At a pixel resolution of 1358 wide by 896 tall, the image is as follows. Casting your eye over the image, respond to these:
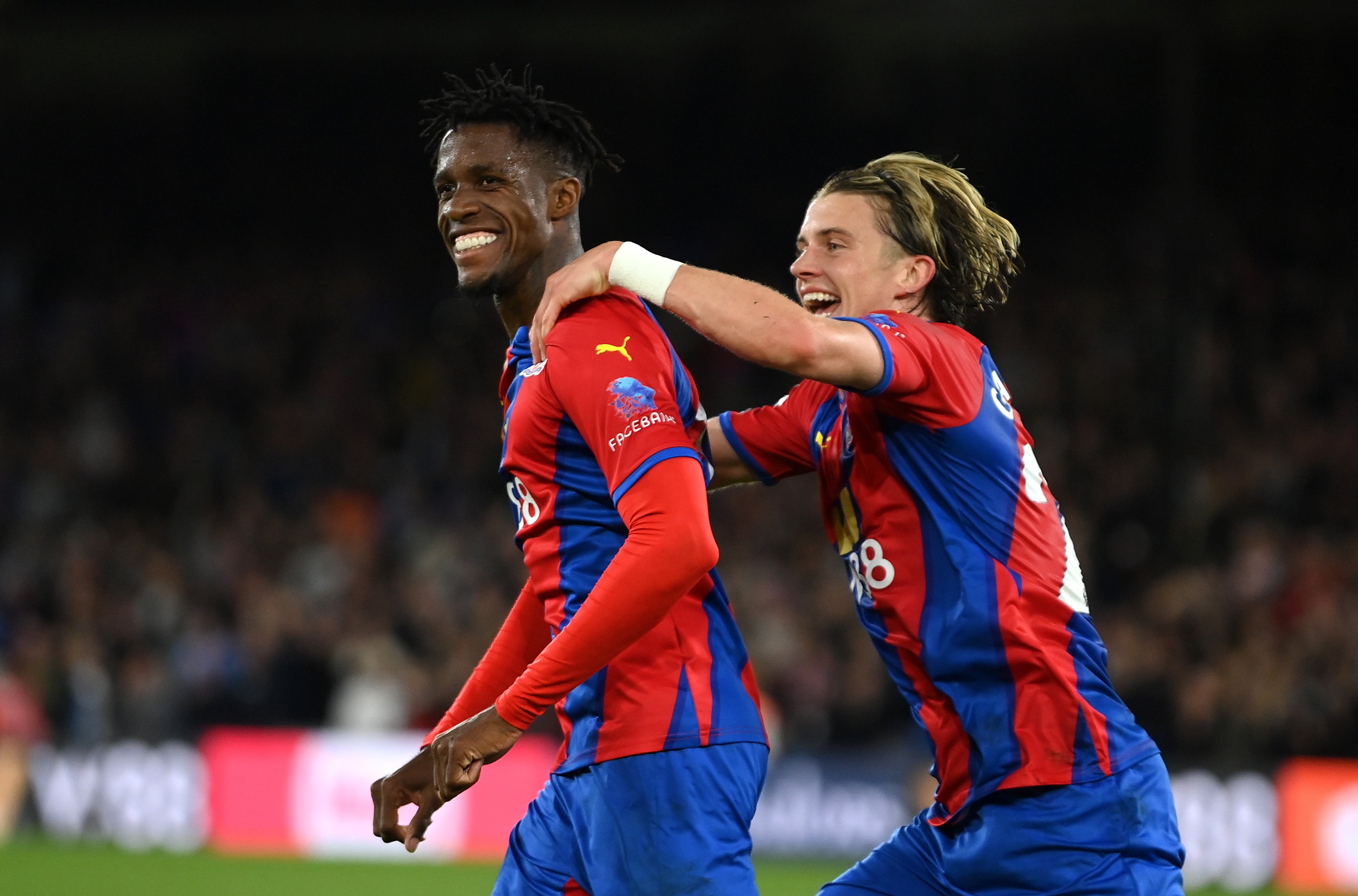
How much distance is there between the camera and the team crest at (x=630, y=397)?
310 centimetres

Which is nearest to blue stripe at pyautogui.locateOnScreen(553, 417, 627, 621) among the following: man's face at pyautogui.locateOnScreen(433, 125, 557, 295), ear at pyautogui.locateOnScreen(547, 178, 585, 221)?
man's face at pyautogui.locateOnScreen(433, 125, 557, 295)

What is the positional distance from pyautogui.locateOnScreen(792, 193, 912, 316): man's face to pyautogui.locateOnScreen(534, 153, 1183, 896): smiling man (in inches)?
6.8

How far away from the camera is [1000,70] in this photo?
61.1ft

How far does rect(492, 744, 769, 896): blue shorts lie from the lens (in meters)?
3.13

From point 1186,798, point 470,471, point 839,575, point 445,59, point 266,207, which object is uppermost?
point 445,59

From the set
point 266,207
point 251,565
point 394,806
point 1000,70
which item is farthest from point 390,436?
point 394,806

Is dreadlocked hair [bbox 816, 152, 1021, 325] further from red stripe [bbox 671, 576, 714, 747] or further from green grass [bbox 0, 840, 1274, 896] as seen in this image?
green grass [bbox 0, 840, 1274, 896]

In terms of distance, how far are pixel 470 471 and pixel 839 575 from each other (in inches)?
158

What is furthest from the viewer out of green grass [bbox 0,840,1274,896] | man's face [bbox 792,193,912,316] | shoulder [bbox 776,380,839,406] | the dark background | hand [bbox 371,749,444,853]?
the dark background

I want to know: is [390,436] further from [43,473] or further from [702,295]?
[702,295]

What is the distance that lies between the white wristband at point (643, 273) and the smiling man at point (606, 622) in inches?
2.6

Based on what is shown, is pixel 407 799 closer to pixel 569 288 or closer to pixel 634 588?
pixel 634 588

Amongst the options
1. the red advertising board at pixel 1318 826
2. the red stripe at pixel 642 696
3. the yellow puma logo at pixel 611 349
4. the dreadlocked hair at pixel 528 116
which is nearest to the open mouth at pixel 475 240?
the dreadlocked hair at pixel 528 116

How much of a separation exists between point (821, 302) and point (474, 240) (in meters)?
0.76
